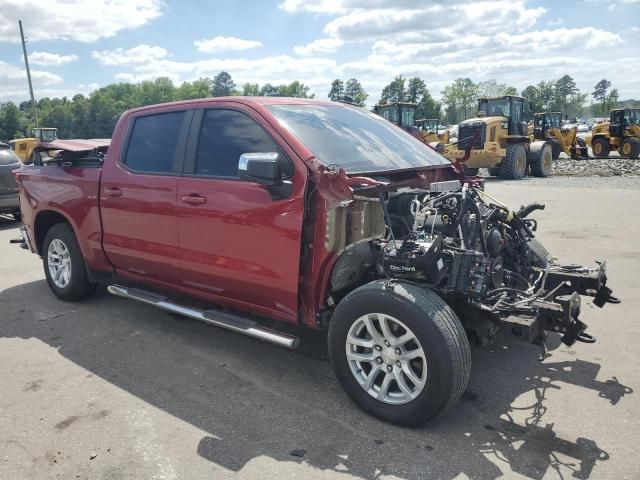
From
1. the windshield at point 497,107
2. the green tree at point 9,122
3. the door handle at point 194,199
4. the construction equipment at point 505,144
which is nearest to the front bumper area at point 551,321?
the door handle at point 194,199

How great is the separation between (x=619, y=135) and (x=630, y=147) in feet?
4.18

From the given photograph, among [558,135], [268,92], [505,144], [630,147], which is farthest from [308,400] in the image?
[558,135]

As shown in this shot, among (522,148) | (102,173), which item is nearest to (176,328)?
(102,173)

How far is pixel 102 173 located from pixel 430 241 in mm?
3072

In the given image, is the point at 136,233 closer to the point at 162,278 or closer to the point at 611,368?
the point at 162,278

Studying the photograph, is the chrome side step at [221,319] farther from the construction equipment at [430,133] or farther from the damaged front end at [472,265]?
the construction equipment at [430,133]

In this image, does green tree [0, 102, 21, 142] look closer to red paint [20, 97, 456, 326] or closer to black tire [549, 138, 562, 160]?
black tire [549, 138, 562, 160]

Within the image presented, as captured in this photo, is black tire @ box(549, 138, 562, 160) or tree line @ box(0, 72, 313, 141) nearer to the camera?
black tire @ box(549, 138, 562, 160)

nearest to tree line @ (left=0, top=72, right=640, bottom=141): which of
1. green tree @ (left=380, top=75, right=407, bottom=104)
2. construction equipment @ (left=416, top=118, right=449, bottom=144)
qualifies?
green tree @ (left=380, top=75, right=407, bottom=104)

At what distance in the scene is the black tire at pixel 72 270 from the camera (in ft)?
17.9

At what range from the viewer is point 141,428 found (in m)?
3.31

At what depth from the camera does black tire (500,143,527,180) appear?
18.3m

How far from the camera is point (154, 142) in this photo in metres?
4.64

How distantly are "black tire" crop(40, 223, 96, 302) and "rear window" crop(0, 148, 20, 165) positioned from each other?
593 centimetres
